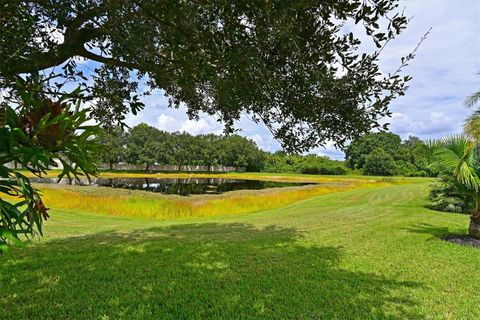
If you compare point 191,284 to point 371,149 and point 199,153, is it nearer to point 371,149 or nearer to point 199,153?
point 199,153

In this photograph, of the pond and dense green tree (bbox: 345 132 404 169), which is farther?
dense green tree (bbox: 345 132 404 169)

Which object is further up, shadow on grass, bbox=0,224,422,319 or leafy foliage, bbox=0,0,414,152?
leafy foliage, bbox=0,0,414,152

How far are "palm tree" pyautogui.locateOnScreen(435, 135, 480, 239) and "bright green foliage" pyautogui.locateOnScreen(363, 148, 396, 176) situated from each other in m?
61.4

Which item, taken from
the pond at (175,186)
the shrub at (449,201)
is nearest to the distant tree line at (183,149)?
the pond at (175,186)

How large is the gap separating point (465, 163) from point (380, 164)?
6244cm

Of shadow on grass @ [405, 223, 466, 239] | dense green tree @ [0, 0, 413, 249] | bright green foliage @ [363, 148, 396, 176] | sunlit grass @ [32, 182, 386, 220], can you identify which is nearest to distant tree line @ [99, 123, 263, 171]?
bright green foliage @ [363, 148, 396, 176]

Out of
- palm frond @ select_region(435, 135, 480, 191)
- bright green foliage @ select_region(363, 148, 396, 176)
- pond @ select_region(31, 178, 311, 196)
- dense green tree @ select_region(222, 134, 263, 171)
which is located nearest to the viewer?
palm frond @ select_region(435, 135, 480, 191)

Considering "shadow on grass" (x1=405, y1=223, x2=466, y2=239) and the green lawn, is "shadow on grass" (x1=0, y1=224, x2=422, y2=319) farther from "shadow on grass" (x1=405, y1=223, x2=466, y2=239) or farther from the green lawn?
"shadow on grass" (x1=405, y1=223, x2=466, y2=239)

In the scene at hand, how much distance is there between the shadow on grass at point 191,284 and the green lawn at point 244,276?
0.02 m

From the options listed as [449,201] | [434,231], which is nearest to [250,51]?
[434,231]

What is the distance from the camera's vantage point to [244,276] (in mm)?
6035

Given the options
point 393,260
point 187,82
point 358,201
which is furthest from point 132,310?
point 358,201

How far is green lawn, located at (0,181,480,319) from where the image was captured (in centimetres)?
466

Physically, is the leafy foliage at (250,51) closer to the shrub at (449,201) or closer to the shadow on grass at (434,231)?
the shadow on grass at (434,231)
